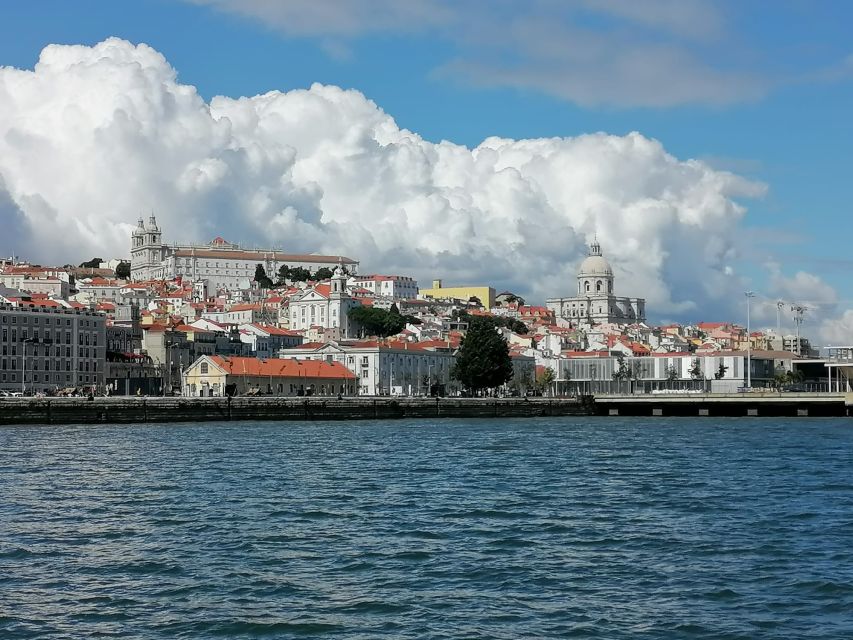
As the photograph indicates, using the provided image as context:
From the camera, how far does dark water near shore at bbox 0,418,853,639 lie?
57.2 feet

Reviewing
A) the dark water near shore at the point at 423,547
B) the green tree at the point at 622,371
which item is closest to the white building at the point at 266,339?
the green tree at the point at 622,371

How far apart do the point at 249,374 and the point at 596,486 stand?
Result: 6872cm

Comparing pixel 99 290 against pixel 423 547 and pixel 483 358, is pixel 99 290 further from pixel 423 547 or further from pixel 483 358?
pixel 423 547

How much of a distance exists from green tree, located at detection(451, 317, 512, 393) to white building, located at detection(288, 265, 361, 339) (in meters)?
61.2

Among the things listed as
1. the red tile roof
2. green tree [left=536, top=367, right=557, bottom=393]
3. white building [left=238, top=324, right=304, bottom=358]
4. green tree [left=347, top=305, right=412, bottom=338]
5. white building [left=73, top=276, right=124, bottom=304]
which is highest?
white building [left=73, top=276, right=124, bottom=304]

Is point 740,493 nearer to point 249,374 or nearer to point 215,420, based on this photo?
point 215,420

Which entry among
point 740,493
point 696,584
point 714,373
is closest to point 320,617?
A: point 696,584

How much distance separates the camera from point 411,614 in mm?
17781

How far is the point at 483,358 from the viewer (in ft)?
328

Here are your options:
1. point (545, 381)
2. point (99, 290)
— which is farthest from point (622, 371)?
point (99, 290)

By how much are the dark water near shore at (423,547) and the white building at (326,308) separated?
398 ft

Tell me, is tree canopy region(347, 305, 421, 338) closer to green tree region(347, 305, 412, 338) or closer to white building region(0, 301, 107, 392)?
green tree region(347, 305, 412, 338)

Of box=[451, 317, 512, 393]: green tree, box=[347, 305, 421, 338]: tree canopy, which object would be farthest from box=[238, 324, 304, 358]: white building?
box=[451, 317, 512, 393]: green tree

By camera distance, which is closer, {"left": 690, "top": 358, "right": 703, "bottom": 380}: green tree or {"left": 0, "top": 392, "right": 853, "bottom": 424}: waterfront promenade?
{"left": 0, "top": 392, "right": 853, "bottom": 424}: waterfront promenade
